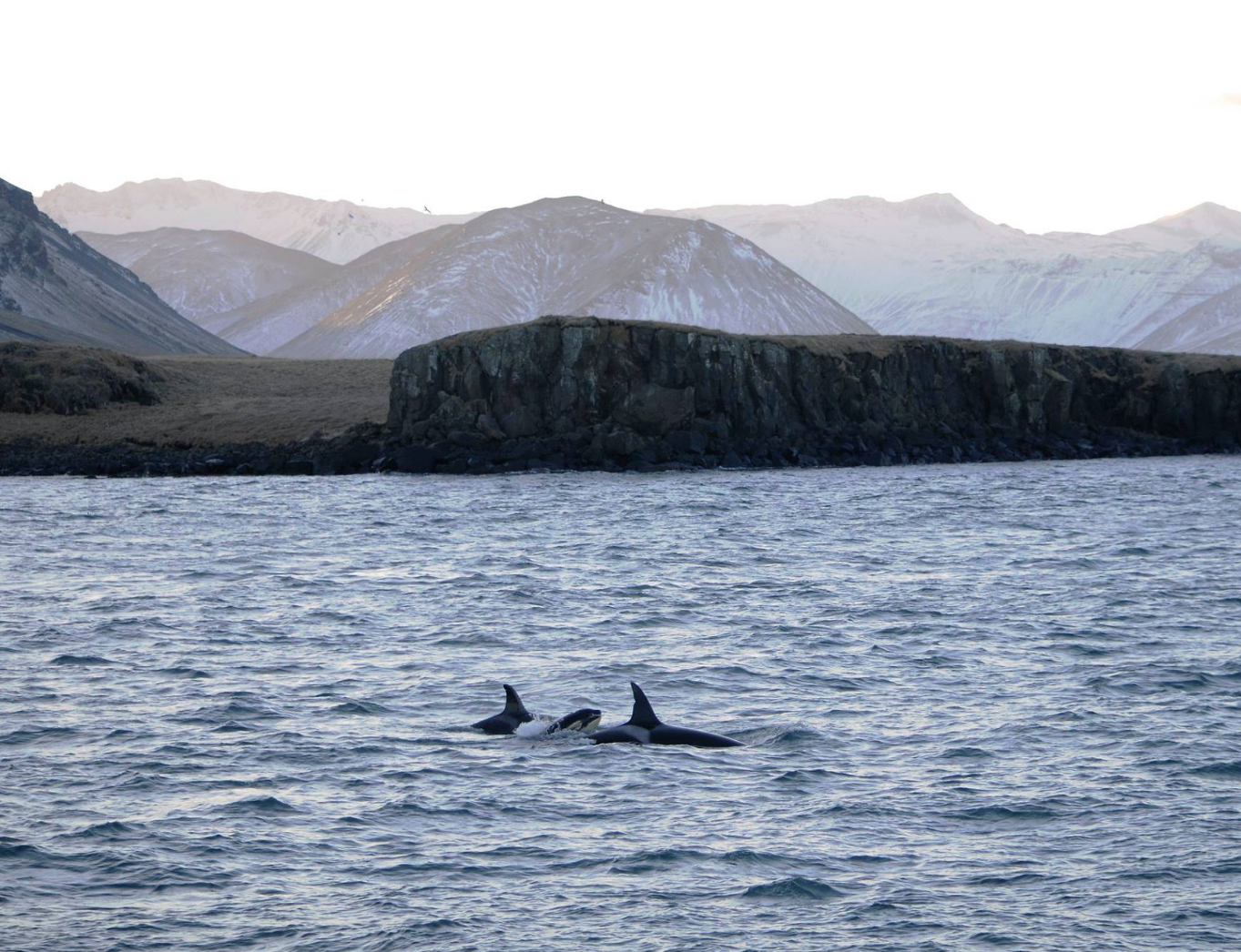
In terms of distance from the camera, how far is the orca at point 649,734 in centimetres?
2261

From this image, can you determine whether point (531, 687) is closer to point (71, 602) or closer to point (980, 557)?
point (71, 602)

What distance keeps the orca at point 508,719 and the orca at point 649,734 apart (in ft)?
4.08

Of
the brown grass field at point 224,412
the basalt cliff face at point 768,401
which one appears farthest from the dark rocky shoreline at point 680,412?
the brown grass field at point 224,412

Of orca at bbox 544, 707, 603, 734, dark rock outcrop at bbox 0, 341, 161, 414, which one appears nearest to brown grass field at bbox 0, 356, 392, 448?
dark rock outcrop at bbox 0, 341, 161, 414

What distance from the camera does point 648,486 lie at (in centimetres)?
7950

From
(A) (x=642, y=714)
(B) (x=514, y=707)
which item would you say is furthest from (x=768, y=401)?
(A) (x=642, y=714)

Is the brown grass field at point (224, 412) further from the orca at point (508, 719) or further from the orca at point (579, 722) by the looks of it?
the orca at point (579, 722)

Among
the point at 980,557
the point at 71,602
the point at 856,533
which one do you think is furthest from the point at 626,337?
the point at 71,602

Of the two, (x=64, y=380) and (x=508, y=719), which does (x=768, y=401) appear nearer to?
(x=64, y=380)

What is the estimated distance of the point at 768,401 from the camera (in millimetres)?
99062

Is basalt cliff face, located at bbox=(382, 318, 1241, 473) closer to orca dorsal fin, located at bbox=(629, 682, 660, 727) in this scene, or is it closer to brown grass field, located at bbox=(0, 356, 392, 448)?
brown grass field, located at bbox=(0, 356, 392, 448)

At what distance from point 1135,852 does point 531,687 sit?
40.2 feet

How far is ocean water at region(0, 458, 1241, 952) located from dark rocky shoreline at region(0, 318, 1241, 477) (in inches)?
1776

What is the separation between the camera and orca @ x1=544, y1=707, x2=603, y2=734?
914 inches
